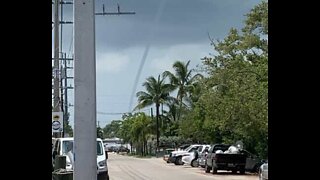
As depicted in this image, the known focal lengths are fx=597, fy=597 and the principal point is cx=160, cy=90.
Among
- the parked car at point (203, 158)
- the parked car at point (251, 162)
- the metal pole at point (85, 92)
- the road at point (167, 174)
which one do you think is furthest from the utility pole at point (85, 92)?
the parked car at point (203, 158)

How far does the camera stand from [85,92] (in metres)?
7.62

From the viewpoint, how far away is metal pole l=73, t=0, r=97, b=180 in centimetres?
743

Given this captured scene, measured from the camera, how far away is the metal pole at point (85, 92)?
24.4ft

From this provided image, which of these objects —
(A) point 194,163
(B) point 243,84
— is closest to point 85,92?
(B) point 243,84

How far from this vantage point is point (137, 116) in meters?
79.6

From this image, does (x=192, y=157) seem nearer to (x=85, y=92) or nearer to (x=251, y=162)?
(x=251, y=162)

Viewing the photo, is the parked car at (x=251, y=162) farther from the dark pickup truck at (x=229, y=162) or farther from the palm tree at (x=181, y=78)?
the palm tree at (x=181, y=78)

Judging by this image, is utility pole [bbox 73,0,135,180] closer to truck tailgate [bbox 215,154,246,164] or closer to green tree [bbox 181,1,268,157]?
green tree [bbox 181,1,268,157]
